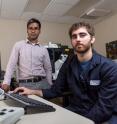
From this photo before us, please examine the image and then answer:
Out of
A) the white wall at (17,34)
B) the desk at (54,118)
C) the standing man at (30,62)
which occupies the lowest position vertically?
the desk at (54,118)

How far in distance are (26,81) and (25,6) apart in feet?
7.09

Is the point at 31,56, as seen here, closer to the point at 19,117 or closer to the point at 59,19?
the point at 19,117

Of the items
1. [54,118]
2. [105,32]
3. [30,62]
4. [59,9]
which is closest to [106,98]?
[54,118]

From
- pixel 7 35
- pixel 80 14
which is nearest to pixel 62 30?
pixel 80 14

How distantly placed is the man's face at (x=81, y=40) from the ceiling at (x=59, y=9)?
2719 mm

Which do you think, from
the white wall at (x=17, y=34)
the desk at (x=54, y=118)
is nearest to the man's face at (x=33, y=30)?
the desk at (x=54, y=118)

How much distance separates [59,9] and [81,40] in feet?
10.6

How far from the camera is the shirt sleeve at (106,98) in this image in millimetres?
1295

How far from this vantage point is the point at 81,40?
1.53 metres

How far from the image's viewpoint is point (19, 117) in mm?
851

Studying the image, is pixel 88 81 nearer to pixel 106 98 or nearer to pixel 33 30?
pixel 106 98

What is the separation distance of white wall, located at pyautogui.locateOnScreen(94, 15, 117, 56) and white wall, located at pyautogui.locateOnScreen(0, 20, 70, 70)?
851 mm

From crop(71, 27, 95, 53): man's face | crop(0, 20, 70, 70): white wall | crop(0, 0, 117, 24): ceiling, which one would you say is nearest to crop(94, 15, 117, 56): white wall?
crop(0, 0, 117, 24): ceiling

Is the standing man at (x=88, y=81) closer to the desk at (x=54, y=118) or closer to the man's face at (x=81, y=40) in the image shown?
the man's face at (x=81, y=40)
